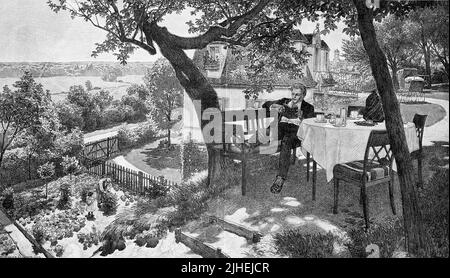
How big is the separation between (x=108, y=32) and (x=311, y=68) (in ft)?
9.79

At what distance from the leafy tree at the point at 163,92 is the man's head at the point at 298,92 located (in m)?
1.74

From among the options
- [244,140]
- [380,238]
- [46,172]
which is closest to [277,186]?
[244,140]

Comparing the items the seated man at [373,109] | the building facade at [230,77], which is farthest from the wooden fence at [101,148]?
the seated man at [373,109]

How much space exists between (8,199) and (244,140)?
3595 millimetres

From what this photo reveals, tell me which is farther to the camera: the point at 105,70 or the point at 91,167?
the point at 91,167

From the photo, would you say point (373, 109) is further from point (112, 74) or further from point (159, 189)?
point (112, 74)

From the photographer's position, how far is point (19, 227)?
188 inches

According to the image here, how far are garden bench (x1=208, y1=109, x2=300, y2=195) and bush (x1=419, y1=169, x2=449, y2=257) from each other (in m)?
2.03

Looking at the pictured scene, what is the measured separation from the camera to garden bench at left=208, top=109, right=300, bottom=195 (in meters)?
4.79

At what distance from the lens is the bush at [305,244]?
11.4ft

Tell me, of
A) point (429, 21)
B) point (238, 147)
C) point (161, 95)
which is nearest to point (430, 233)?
point (429, 21)

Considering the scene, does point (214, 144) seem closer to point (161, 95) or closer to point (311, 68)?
point (161, 95)

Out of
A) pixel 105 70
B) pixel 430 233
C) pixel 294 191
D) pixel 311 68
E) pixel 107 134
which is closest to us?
pixel 430 233

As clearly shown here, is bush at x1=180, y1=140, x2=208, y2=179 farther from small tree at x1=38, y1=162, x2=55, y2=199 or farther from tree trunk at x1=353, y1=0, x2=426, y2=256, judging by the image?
tree trunk at x1=353, y1=0, x2=426, y2=256
